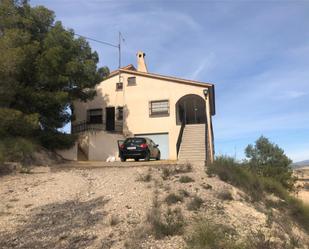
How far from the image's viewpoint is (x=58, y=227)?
9102mm

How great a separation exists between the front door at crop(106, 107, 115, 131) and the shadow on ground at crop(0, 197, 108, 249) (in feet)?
58.9

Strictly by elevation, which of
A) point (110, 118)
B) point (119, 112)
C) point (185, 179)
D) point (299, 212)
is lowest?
point (299, 212)

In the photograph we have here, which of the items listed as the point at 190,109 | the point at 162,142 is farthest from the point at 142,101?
the point at 190,109

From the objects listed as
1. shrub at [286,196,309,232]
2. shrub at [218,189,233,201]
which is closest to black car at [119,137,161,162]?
shrub at [286,196,309,232]

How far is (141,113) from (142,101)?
924mm

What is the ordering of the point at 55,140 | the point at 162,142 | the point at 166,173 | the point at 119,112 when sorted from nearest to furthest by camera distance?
the point at 166,173 → the point at 55,140 → the point at 162,142 → the point at 119,112

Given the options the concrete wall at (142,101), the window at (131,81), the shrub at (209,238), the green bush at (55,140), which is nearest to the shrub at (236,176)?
the shrub at (209,238)

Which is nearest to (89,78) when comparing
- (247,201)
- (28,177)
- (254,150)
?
(28,177)

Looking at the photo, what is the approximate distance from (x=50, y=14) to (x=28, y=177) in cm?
1403

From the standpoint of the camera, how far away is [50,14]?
2505cm

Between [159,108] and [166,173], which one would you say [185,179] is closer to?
[166,173]

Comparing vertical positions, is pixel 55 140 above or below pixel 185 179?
above

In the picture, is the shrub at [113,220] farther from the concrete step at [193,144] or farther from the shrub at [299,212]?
the concrete step at [193,144]

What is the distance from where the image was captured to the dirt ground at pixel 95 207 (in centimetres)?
841
